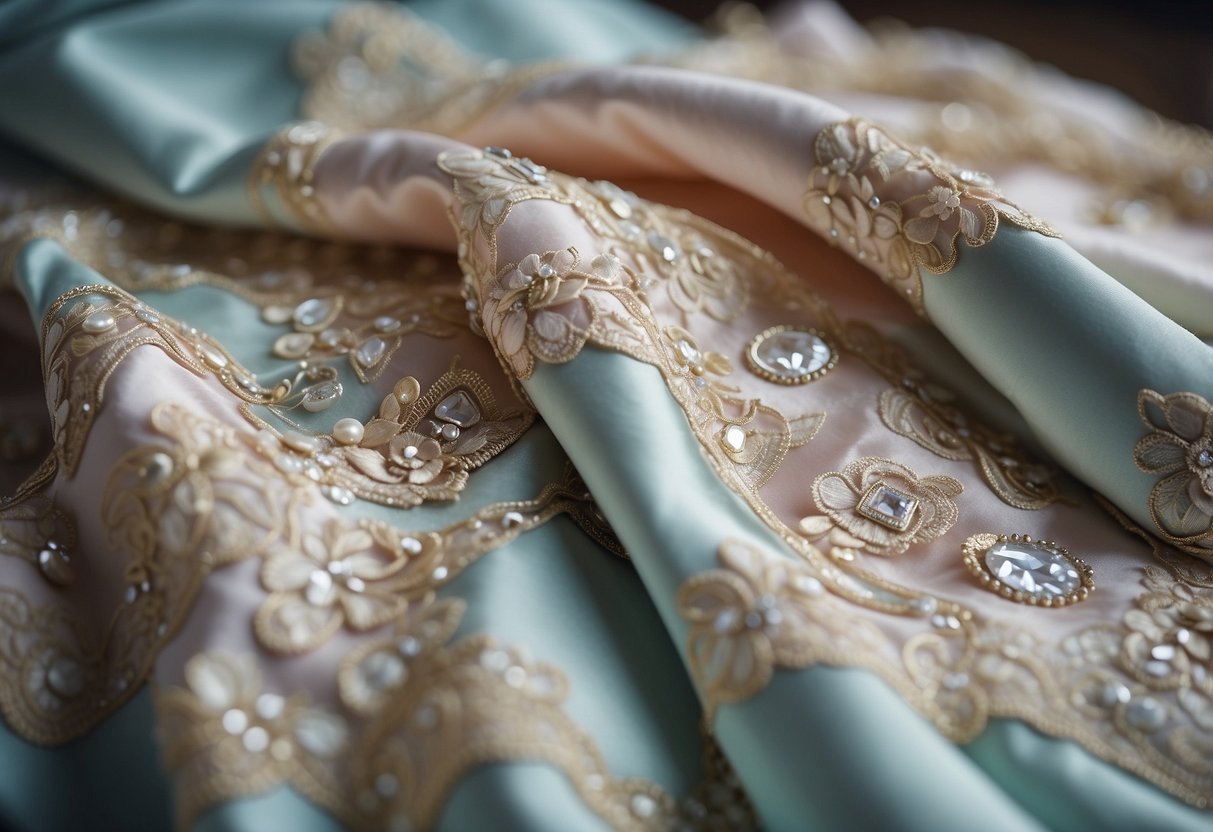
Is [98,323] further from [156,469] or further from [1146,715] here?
[1146,715]

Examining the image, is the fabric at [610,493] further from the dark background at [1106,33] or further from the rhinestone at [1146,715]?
the dark background at [1106,33]

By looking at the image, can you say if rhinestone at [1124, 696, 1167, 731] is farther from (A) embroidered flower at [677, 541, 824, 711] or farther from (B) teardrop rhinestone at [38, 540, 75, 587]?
(B) teardrop rhinestone at [38, 540, 75, 587]

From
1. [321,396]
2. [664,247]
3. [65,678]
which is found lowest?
[65,678]

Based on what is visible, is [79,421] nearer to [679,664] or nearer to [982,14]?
[679,664]

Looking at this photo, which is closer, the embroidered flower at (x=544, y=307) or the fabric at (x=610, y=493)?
the fabric at (x=610, y=493)

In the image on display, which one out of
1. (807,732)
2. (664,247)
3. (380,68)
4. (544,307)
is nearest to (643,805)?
(807,732)

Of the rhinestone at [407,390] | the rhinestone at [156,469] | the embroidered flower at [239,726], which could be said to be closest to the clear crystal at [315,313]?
the rhinestone at [407,390]
